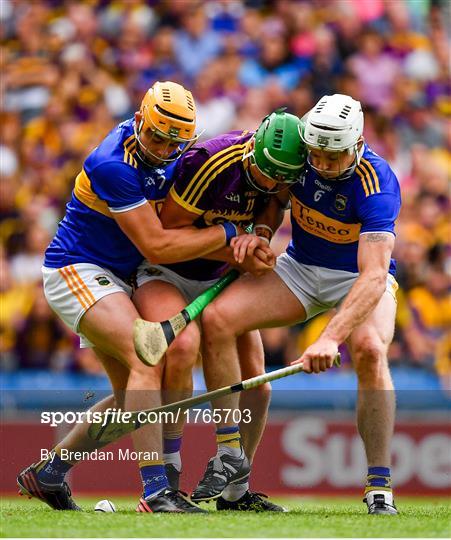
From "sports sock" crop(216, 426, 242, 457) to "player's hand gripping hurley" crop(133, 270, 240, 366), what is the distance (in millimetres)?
615

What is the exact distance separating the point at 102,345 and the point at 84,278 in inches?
15.2

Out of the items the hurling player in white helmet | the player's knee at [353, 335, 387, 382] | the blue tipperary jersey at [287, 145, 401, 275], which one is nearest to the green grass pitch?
the hurling player in white helmet

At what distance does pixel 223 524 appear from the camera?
5.51 metres

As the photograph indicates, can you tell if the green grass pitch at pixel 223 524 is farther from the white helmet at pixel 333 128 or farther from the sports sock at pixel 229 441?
the white helmet at pixel 333 128

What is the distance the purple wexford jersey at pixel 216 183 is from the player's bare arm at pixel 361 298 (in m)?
0.78

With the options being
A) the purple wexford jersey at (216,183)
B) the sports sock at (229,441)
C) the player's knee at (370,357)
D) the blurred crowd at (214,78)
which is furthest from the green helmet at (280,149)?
the blurred crowd at (214,78)

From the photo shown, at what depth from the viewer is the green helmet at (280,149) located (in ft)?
20.3

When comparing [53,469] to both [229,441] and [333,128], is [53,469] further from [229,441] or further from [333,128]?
[333,128]

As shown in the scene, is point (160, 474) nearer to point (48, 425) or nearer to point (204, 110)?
point (48, 425)

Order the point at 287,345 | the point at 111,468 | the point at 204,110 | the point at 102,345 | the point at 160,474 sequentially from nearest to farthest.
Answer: the point at 160,474, the point at 102,345, the point at 111,468, the point at 287,345, the point at 204,110

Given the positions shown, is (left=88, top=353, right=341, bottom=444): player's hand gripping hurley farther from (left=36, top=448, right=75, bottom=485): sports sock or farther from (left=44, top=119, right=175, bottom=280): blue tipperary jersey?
(left=44, top=119, right=175, bottom=280): blue tipperary jersey

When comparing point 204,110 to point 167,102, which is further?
point 204,110

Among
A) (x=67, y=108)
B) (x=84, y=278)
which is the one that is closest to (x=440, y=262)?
(x=67, y=108)

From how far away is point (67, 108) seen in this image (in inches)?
496
